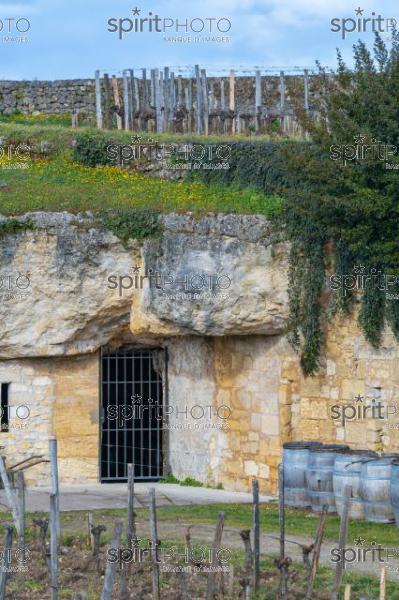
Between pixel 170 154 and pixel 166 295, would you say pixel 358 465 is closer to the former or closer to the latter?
pixel 166 295

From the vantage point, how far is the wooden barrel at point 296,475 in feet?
62.1

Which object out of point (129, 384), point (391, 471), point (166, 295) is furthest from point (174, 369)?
point (391, 471)

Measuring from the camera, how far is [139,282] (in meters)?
21.0

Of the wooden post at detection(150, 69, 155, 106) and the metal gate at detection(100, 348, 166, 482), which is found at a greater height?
the wooden post at detection(150, 69, 155, 106)

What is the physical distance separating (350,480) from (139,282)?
4.97 metres

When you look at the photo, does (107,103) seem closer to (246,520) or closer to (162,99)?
(162,99)

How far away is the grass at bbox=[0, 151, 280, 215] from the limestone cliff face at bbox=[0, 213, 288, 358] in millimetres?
356

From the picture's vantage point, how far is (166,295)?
811 inches

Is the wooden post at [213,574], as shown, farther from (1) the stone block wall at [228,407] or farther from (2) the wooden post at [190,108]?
(2) the wooden post at [190,108]

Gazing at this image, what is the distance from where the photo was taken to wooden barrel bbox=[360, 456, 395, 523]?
57.4 ft

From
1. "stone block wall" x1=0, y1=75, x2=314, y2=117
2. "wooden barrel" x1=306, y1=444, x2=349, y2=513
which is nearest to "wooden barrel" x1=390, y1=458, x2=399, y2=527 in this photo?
"wooden barrel" x1=306, y1=444, x2=349, y2=513

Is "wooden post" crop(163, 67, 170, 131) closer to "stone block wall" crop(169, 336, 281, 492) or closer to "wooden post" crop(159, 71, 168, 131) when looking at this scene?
"wooden post" crop(159, 71, 168, 131)

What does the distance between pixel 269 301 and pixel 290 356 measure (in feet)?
2.96

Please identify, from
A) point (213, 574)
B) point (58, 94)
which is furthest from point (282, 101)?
point (213, 574)
